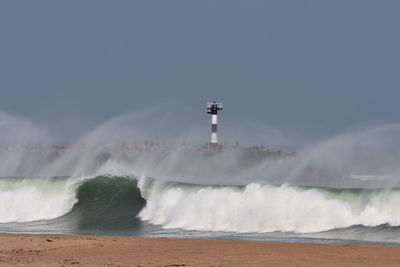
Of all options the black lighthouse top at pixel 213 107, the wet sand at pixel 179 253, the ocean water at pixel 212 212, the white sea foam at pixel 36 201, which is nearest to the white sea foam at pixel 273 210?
the ocean water at pixel 212 212

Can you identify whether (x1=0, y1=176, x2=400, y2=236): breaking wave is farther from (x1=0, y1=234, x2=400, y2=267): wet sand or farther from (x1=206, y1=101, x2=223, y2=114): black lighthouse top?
(x1=206, y1=101, x2=223, y2=114): black lighthouse top

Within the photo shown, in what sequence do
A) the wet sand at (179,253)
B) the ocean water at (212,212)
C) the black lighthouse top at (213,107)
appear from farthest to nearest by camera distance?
1. the black lighthouse top at (213,107)
2. the ocean water at (212,212)
3. the wet sand at (179,253)

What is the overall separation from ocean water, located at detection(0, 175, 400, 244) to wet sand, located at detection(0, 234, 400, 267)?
253 cm

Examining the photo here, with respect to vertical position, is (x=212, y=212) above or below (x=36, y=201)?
below

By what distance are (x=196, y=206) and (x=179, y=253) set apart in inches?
335

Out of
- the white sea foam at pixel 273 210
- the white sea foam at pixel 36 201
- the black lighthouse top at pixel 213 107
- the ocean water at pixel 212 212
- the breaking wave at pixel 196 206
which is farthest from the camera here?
the black lighthouse top at pixel 213 107

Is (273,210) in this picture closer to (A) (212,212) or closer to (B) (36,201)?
(A) (212,212)

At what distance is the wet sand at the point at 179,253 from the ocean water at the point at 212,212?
2.53 meters

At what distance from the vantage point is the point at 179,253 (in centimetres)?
1473

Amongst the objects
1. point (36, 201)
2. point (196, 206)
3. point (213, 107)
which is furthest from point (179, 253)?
point (213, 107)

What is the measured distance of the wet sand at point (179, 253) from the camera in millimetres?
13289

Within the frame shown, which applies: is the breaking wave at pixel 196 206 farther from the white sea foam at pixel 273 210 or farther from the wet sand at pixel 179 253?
the wet sand at pixel 179 253

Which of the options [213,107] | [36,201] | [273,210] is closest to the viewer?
[273,210]

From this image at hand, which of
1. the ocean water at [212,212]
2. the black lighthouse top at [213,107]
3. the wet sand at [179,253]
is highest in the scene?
the black lighthouse top at [213,107]
